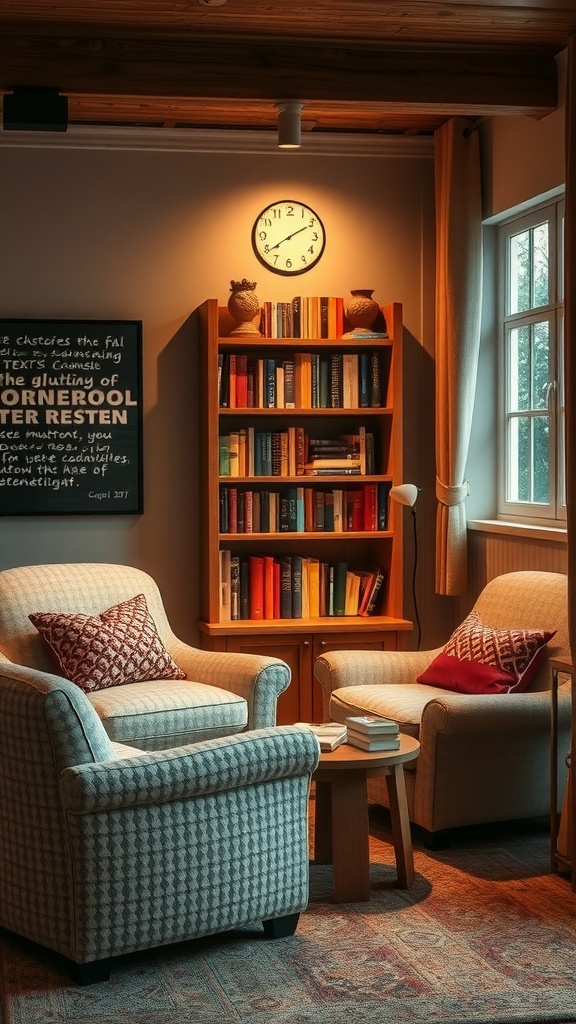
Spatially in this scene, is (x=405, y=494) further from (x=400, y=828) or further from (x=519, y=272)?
(x=400, y=828)

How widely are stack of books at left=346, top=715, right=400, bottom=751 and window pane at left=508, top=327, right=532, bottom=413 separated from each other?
82.2 inches

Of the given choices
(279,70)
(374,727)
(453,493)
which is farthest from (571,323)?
(453,493)

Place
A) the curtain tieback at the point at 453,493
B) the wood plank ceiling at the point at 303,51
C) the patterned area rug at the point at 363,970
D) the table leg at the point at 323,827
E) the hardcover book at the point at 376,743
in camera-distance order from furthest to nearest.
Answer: the curtain tieback at the point at 453,493 → the wood plank ceiling at the point at 303,51 → the table leg at the point at 323,827 → the hardcover book at the point at 376,743 → the patterned area rug at the point at 363,970

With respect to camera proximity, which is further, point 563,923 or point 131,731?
point 131,731

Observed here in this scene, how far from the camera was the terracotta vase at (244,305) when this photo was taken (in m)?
5.62

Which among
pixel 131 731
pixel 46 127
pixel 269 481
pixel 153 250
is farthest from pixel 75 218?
pixel 131 731

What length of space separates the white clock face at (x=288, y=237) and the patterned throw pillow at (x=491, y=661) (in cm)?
210

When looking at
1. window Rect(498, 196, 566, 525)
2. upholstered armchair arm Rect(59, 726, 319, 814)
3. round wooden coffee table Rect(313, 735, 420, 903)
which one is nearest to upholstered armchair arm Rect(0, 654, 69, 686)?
upholstered armchair arm Rect(59, 726, 319, 814)

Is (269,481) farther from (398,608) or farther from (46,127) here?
(46,127)

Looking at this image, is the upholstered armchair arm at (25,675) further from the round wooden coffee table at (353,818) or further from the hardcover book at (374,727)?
the hardcover book at (374,727)

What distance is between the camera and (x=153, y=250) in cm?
581

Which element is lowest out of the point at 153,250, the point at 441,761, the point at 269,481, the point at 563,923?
the point at 563,923

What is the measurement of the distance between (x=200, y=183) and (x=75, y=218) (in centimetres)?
61

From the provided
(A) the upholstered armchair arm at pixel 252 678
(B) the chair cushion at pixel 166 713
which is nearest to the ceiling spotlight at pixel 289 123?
(A) the upholstered armchair arm at pixel 252 678
